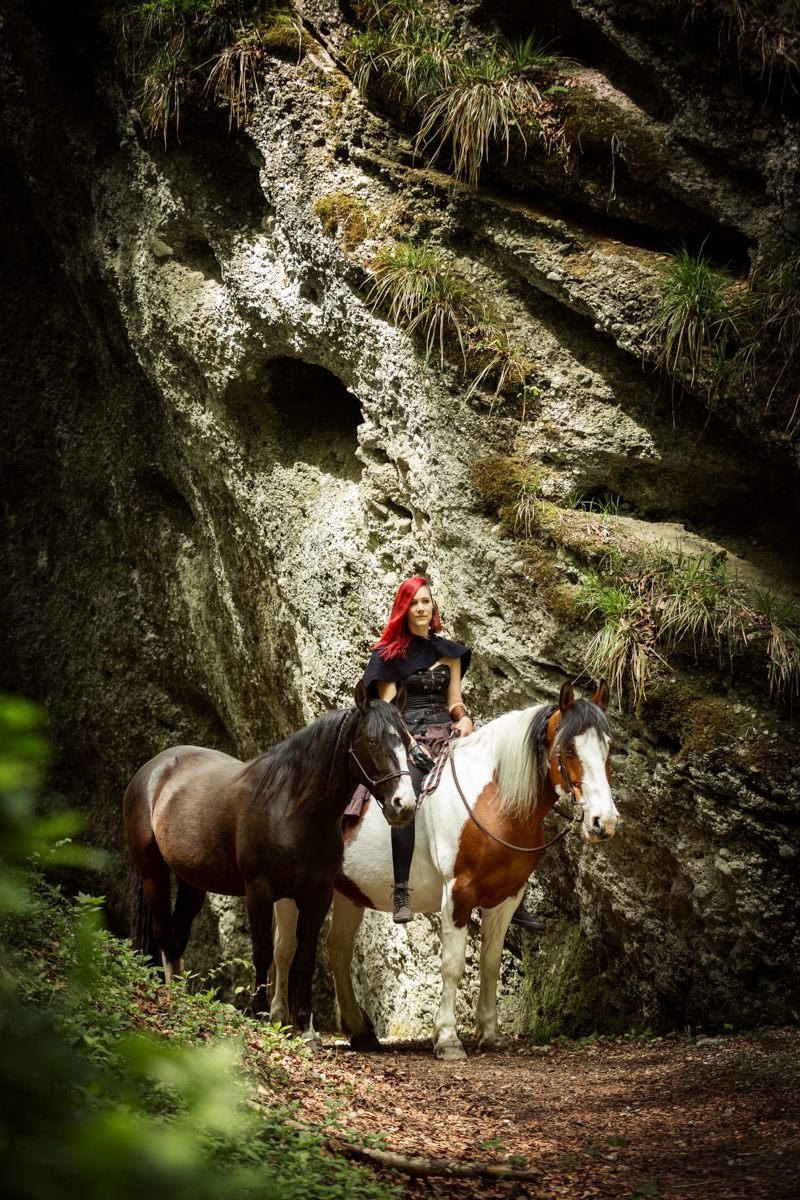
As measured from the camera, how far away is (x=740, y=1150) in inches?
114

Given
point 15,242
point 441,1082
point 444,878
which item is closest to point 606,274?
point 444,878

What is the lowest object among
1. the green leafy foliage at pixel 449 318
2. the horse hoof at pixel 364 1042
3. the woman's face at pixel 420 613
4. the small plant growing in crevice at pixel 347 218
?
the horse hoof at pixel 364 1042

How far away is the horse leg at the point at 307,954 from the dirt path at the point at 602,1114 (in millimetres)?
213

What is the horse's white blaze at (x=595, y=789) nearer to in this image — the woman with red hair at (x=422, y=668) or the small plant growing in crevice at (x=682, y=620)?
the small plant growing in crevice at (x=682, y=620)

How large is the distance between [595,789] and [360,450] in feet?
13.0

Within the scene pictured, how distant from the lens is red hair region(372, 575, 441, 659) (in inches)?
222

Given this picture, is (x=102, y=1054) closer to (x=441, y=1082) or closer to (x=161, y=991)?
(x=161, y=991)

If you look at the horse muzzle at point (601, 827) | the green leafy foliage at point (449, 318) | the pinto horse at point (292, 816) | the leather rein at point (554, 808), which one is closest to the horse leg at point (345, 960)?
the pinto horse at point (292, 816)

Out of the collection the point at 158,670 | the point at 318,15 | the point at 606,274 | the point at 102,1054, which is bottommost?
the point at 158,670

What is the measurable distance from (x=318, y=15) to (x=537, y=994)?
27.6 ft

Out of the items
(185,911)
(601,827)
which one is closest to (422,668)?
(601,827)

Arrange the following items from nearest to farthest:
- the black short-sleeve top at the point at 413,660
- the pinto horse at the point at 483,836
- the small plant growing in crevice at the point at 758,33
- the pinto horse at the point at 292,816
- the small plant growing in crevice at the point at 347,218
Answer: the pinto horse at the point at 292,816 → the pinto horse at the point at 483,836 → the small plant growing in crevice at the point at 758,33 → the black short-sleeve top at the point at 413,660 → the small plant growing in crevice at the point at 347,218

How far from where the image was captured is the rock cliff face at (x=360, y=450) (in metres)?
5.39

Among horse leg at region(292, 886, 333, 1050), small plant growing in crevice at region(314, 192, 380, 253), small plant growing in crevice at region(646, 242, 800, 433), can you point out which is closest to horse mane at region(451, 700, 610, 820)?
horse leg at region(292, 886, 333, 1050)
